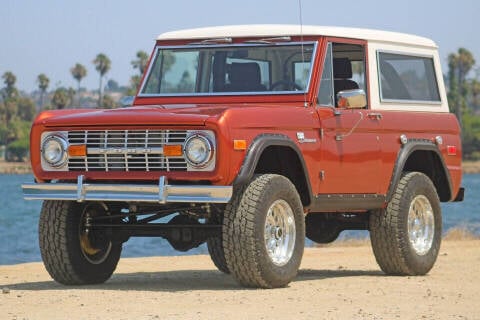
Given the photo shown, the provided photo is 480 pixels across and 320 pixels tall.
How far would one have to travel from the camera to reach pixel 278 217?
11.1 meters

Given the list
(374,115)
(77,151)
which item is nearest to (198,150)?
(77,151)

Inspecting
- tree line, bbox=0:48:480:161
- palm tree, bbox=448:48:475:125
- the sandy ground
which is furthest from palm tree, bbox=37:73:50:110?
the sandy ground

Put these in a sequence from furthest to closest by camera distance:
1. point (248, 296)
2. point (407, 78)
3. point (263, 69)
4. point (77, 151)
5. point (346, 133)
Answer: point (407, 78) < point (263, 69) < point (346, 133) < point (77, 151) < point (248, 296)

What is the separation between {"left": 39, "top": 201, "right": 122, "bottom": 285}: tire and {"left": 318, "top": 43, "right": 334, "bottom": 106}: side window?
6.88 feet

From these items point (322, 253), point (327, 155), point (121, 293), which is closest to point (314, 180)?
point (327, 155)

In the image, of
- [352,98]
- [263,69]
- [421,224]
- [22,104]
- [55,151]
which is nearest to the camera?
[55,151]

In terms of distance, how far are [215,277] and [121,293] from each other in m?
2.51

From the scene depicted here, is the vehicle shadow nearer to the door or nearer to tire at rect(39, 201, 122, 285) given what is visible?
tire at rect(39, 201, 122, 285)

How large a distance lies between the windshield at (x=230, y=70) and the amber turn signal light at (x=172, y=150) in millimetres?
1678

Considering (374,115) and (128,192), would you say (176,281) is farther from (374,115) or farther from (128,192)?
(374,115)

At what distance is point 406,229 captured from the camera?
12703 mm

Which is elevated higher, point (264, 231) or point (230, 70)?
point (230, 70)

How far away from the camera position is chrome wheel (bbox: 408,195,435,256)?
13.0 meters

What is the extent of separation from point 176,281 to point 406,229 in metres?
2.17
